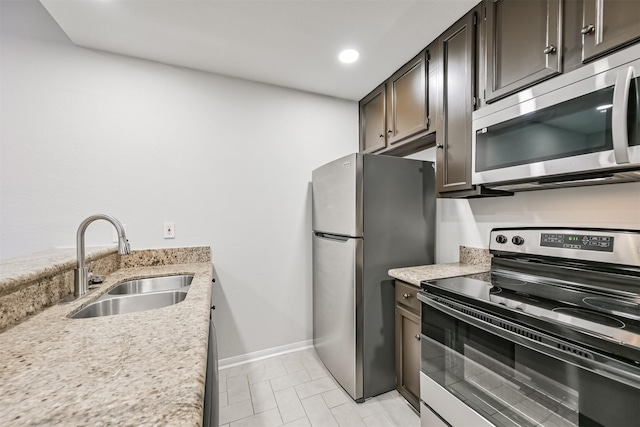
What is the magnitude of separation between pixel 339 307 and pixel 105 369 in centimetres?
148

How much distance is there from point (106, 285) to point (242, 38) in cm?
168

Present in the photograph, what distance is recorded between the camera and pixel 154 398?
518 mm

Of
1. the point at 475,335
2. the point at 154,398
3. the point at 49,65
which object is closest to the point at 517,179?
the point at 475,335

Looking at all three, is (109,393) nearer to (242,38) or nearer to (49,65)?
(242,38)

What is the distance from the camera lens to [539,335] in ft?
2.92

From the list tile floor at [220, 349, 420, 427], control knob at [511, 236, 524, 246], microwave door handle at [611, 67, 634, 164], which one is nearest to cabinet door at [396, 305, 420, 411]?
tile floor at [220, 349, 420, 427]

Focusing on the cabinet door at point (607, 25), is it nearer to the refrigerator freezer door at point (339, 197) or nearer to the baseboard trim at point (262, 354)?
the refrigerator freezer door at point (339, 197)

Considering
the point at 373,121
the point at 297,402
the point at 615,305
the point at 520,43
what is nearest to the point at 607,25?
the point at 520,43

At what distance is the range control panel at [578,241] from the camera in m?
1.13

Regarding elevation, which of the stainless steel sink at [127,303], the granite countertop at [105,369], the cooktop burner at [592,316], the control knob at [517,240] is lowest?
the stainless steel sink at [127,303]

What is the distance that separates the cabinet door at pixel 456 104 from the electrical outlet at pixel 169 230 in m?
1.94

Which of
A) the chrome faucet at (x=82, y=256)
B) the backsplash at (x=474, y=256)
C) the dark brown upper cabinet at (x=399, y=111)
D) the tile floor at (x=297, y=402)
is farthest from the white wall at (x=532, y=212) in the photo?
the chrome faucet at (x=82, y=256)

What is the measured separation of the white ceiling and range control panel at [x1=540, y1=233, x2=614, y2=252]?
1.30m

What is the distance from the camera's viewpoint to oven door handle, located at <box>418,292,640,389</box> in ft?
2.35
